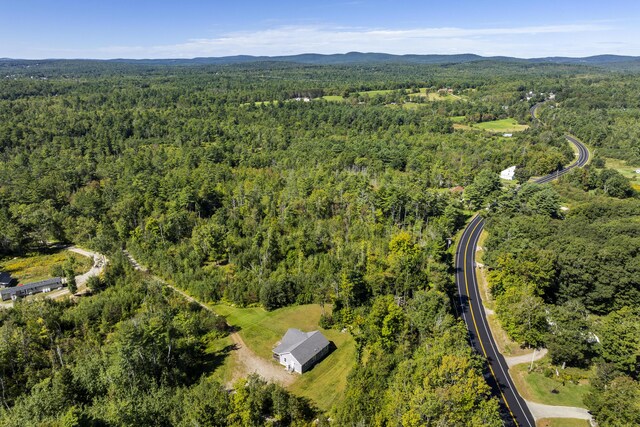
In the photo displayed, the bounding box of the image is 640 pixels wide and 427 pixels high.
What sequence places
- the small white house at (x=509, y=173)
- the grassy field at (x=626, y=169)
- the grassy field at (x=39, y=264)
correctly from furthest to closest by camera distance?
the small white house at (x=509, y=173) < the grassy field at (x=626, y=169) < the grassy field at (x=39, y=264)

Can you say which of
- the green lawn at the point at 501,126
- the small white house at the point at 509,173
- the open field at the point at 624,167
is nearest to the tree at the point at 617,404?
the small white house at the point at 509,173

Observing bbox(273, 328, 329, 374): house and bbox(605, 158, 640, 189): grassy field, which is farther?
bbox(605, 158, 640, 189): grassy field

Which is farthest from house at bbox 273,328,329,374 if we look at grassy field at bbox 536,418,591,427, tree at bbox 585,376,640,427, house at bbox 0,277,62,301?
house at bbox 0,277,62,301

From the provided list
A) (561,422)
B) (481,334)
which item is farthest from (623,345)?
A: (481,334)

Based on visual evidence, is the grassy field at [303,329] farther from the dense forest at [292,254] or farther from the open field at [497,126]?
the open field at [497,126]

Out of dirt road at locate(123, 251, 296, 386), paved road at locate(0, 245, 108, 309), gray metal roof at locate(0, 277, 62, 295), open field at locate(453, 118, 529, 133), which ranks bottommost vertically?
dirt road at locate(123, 251, 296, 386)

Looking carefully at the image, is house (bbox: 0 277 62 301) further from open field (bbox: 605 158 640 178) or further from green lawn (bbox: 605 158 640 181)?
green lawn (bbox: 605 158 640 181)

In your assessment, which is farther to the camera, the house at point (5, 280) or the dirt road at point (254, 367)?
the house at point (5, 280)

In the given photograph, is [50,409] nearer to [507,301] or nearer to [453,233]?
[507,301]
